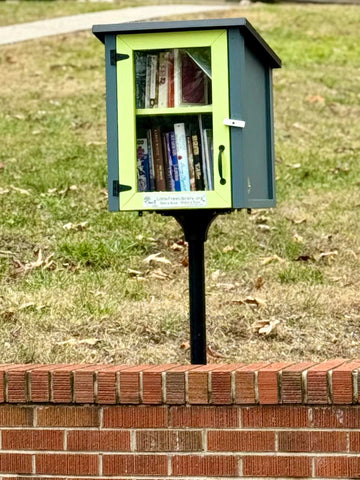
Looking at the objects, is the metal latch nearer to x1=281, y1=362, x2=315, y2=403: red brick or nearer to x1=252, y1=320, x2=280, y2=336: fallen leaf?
x1=281, y1=362, x2=315, y2=403: red brick

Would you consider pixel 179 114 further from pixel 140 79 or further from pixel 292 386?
pixel 292 386

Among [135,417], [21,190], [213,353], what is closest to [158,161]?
[135,417]

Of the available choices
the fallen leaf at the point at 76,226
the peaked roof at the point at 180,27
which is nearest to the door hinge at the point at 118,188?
the peaked roof at the point at 180,27

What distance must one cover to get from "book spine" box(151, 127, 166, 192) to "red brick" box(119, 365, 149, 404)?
0.76m

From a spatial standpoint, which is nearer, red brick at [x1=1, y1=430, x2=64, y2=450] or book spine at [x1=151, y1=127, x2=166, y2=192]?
red brick at [x1=1, y1=430, x2=64, y2=450]

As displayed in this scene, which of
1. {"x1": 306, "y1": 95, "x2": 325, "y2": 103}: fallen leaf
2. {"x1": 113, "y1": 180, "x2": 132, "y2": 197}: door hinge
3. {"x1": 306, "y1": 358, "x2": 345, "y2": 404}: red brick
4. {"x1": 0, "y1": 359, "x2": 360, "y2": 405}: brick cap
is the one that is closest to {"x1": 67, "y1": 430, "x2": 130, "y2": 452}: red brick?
{"x1": 0, "y1": 359, "x2": 360, "y2": 405}: brick cap

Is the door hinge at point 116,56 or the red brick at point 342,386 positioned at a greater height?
the door hinge at point 116,56

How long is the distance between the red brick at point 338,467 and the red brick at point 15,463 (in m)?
1.10

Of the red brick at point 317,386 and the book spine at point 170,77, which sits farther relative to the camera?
the book spine at point 170,77

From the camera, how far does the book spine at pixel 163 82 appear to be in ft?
13.7

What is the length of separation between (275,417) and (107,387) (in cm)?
63

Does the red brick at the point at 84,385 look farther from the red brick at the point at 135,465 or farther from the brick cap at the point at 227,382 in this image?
the red brick at the point at 135,465

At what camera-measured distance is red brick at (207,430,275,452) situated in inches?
152

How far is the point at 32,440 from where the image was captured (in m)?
3.99
